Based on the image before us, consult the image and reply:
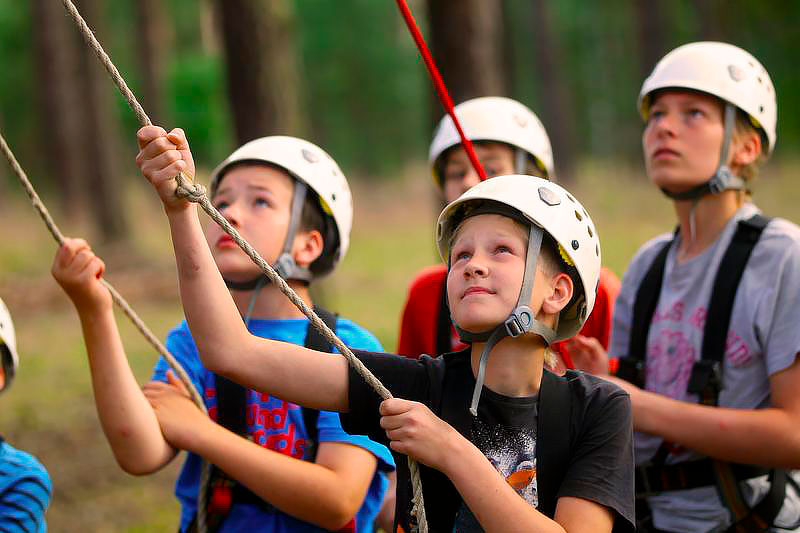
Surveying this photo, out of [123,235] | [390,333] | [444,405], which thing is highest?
[123,235]

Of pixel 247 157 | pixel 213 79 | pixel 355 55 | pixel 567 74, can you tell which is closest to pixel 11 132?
pixel 213 79

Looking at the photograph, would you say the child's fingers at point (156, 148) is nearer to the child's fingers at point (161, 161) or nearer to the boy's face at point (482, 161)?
the child's fingers at point (161, 161)

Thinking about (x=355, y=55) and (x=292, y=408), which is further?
(x=355, y=55)

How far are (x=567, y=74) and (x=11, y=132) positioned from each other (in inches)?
1130

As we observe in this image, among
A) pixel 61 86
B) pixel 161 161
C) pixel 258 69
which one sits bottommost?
pixel 161 161

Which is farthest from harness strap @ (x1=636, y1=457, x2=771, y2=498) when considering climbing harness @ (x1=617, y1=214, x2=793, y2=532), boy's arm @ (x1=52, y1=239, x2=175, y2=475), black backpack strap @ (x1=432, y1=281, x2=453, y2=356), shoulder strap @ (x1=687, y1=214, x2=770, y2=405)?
boy's arm @ (x1=52, y1=239, x2=175, y2=475)

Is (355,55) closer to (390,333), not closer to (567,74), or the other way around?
(567,74)

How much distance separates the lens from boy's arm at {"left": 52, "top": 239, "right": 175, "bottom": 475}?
9.78 feet

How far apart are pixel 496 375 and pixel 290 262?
114cm

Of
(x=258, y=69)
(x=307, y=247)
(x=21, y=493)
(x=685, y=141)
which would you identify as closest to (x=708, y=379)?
(x=685, y=141)

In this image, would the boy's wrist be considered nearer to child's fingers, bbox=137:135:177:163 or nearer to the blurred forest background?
child's fingers, bbox=137:135:177:163

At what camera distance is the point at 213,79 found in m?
43.9

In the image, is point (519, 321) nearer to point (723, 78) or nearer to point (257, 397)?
point (257, 397)

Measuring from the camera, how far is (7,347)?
3.57 metres
